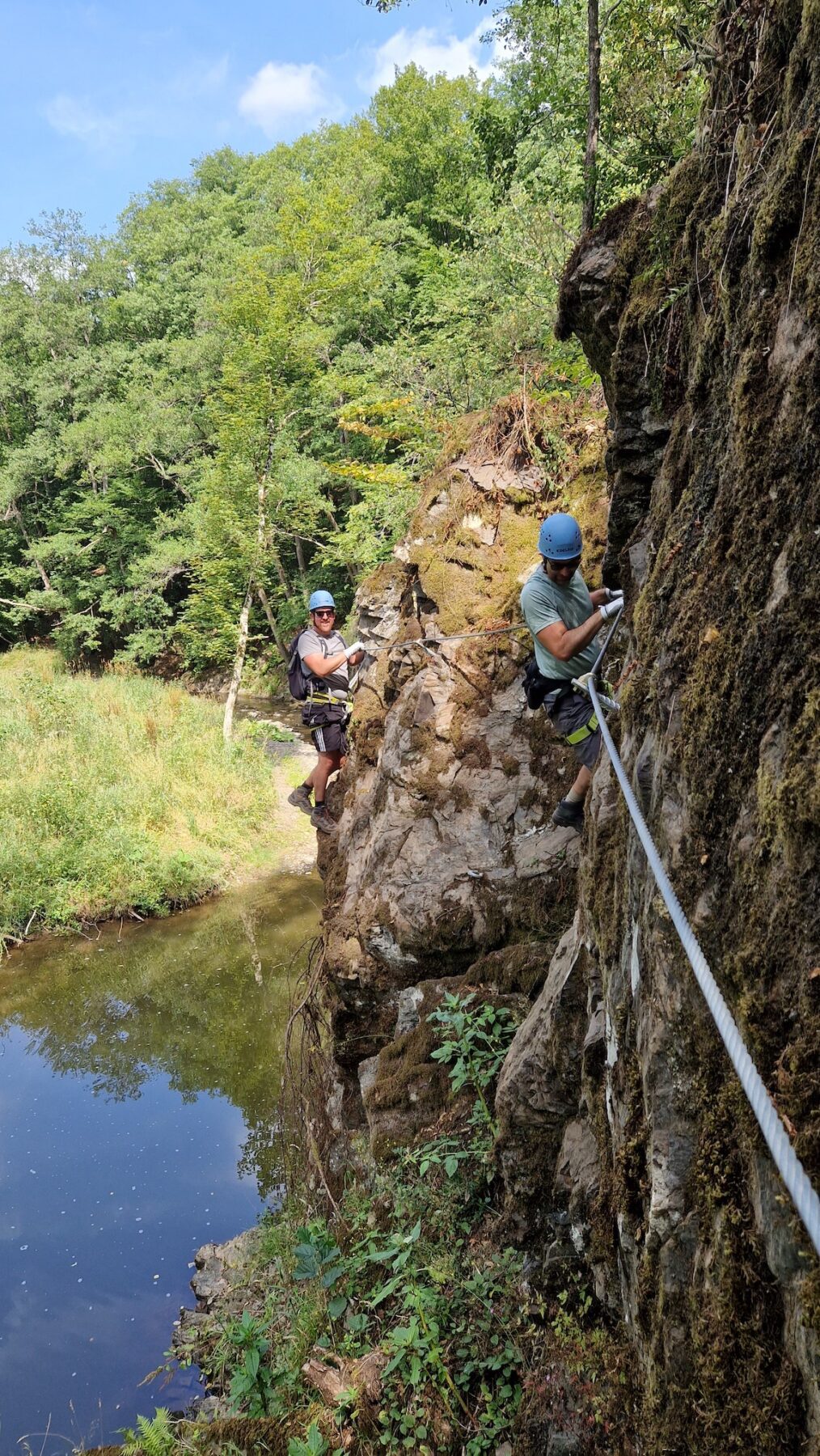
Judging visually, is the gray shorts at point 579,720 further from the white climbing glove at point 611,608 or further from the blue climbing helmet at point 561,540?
the blue climbing helmet at point 561,540

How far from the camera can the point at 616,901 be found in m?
2.61

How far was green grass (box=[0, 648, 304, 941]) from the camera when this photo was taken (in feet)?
41.9

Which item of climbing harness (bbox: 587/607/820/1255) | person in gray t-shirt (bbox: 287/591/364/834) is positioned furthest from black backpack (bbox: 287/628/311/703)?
climbing harness (bbox: 587/607/820/1255)

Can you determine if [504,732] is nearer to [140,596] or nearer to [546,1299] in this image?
[546,1299]

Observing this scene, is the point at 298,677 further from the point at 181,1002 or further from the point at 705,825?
the point at 705,825

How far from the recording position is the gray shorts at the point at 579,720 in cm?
421

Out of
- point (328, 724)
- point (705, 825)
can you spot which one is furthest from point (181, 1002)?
point (705, 825)

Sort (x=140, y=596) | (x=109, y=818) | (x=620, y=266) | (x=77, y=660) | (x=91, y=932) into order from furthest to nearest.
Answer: (x=77, y=660) → (x=140, y=596) → (x=109, y=818) → (x=91, y=932) → (x=620, y=266)

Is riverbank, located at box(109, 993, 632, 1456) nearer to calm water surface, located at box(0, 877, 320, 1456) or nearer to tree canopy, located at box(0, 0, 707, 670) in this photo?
calm water surface, located at box(0, 877, 320, 1456)

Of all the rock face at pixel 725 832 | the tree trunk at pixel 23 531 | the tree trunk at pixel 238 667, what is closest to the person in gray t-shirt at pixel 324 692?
the rock face at pixel 725 832

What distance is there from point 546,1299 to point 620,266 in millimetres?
4159

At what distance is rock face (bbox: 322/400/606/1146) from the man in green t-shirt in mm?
1102

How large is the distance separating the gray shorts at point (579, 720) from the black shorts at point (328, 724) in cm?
376

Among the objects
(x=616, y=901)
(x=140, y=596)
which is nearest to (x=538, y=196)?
(x=616, y=901)
